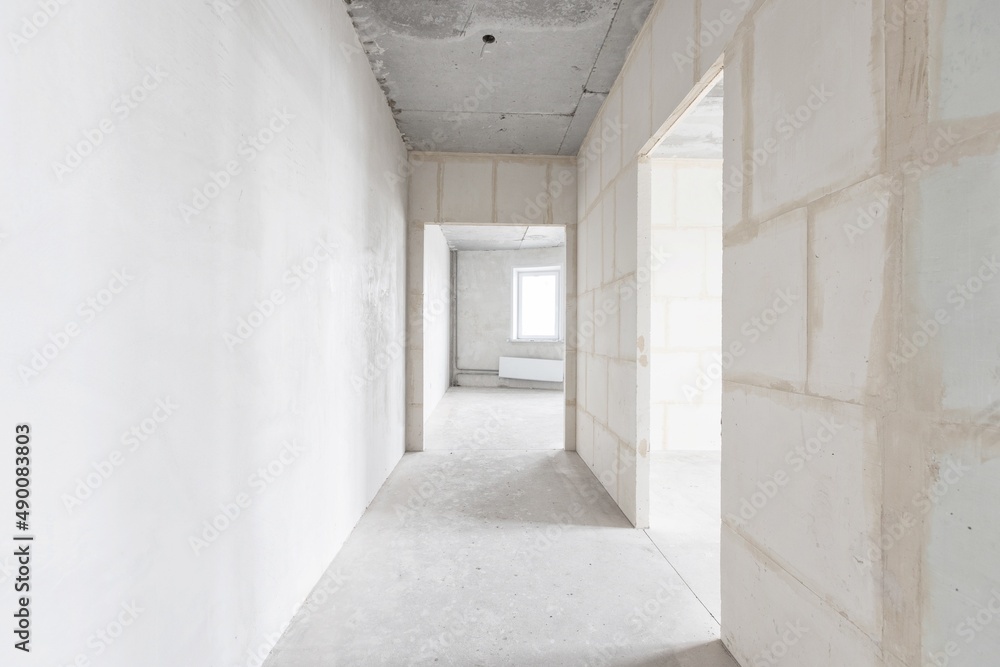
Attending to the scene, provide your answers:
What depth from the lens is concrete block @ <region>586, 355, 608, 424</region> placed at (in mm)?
3311

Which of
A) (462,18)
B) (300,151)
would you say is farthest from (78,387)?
(462,18)

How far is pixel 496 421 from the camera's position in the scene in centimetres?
553

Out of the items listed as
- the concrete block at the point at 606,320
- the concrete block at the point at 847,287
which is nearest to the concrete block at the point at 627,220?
the concrete block at the point at 606,320

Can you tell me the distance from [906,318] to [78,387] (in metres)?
1.60

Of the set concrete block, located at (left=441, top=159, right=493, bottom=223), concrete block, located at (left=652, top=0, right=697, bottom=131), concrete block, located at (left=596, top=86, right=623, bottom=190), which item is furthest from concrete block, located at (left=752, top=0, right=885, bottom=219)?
concrete block, located at (left=441, top=159, right=493, bottom=223)

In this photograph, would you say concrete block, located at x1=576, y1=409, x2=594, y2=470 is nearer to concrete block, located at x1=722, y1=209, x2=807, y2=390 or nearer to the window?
concrete block, located at x1=722, y1=209, x2=807, y2=390

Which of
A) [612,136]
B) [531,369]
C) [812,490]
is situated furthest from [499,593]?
[531,369]

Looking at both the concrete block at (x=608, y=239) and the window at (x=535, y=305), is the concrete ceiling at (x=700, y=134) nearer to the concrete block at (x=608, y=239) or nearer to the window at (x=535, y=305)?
the concrete block at (x=608, y=239)

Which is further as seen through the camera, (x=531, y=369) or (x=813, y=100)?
(x=531, y=369)

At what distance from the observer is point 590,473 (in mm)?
3609

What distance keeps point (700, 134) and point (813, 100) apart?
2.62m

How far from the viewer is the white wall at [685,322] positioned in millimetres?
4328

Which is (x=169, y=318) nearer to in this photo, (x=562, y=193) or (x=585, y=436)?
(x=585, y=436)

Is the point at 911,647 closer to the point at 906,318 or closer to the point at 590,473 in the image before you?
the point at 906,318
